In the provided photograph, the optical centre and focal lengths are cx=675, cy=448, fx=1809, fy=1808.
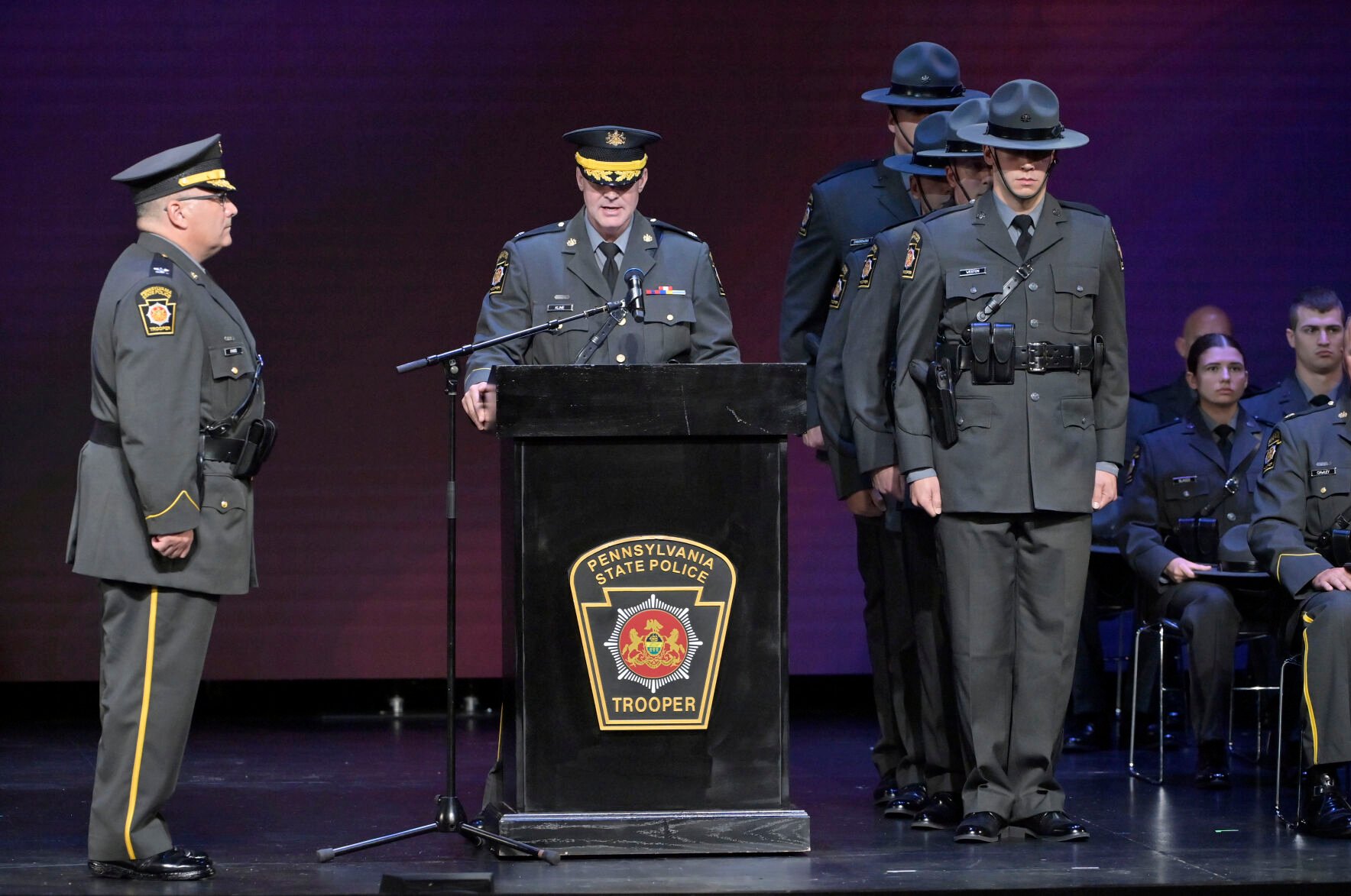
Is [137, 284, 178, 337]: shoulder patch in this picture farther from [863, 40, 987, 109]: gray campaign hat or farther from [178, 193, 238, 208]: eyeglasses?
[863, 40, 987, 109]: gray campaign hat

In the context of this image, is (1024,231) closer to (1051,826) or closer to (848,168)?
(848,168)

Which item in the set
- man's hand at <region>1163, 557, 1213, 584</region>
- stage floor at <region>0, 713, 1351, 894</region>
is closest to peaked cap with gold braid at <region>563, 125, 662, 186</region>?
stage floor at <region>0, 713, 1351, 894</region>

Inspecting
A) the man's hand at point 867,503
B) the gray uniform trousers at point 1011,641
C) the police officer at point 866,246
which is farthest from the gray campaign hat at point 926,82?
the gray uniform trousers at point 1011,641

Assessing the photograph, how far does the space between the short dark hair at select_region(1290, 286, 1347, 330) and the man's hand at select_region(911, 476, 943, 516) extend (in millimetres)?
2666

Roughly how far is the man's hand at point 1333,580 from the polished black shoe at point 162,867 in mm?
2959

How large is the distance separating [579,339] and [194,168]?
3.37 feet

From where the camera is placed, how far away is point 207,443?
4.13 m

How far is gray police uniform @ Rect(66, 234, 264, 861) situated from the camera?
3.97 metres

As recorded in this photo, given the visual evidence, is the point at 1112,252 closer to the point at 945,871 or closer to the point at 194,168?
the point at 945,871

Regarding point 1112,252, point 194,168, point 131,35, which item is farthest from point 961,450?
point 131,35

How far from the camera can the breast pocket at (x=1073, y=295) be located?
177 inches

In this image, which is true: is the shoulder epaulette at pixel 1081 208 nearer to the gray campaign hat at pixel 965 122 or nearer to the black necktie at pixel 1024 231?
the black necktie at pixel 1024 231

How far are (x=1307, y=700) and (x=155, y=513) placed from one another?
2.99m

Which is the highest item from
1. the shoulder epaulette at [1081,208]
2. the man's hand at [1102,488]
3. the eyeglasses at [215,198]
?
the shoulder epaulette at [1081,208]
